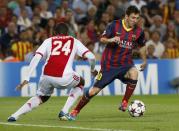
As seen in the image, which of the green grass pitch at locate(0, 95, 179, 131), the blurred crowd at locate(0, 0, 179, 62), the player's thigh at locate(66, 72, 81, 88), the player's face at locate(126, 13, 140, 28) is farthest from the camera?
the blurred crowd at locate(0, 0, 179, 62)

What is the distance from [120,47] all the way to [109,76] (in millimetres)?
573

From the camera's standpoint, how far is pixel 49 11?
2441 centimetres

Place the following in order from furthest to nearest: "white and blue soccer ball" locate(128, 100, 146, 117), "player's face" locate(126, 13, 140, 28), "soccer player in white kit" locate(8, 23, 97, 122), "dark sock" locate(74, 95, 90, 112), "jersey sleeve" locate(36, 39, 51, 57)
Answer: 1. "white and blue soccer ball" locate(128, 100, 146, 117)
2. "player's face" locate(126, 13, 140, 28)
3. "dark sock" locate(74, 95, 90, 112)
4. "soccer player in white kit" locate(8, 23, 97, 122)
5. "jersey sleeve" locate(36, 39, 51, 57)

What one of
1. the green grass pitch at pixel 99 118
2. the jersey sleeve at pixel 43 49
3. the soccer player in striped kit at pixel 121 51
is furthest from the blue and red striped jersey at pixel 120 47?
the jersey sleeve at pixel 43 49

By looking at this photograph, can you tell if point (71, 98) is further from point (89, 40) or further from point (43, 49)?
point (89, 40)

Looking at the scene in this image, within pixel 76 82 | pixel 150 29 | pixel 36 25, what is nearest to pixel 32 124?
pixel 76 82

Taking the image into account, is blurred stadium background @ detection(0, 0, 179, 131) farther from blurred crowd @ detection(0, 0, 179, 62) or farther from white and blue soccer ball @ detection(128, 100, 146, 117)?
white and blue soccer ball @ detection(128, 100, 146, 117)

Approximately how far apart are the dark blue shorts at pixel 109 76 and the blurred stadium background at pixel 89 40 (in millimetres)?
1808

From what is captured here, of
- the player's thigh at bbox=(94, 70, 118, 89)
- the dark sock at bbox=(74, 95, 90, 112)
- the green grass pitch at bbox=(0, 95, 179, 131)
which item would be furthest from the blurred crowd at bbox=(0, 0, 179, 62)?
the dark sock at bbox=(74, 95, 90, 112)

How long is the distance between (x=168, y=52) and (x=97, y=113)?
30.5 ft

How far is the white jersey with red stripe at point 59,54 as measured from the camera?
1277 centimetres

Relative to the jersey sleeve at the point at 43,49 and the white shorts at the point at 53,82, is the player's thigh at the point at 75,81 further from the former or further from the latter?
the jersey sleeve at the point at 43,49

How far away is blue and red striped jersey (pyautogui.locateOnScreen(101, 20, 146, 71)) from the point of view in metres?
13.8

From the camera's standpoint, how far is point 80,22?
24.6 metres
